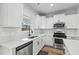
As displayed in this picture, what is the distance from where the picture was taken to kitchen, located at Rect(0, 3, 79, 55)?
1742 millimetres

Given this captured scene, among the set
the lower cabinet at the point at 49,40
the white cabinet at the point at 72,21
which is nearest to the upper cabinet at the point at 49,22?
the lower cabinet at the point at 49,40

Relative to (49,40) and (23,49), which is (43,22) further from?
(23,49)

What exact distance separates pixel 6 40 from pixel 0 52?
1.19ft

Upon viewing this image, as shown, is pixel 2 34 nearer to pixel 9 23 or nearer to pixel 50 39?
pixel 9 23

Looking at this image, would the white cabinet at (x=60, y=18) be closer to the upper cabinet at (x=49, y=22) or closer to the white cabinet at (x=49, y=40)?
the upper cabinet at (x=49, y=22)

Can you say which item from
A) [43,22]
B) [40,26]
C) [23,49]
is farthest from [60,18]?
[23,49]

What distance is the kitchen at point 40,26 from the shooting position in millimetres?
1742

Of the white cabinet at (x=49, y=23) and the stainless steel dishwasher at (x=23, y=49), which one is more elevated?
the white cabinet at (x=49, y=23)

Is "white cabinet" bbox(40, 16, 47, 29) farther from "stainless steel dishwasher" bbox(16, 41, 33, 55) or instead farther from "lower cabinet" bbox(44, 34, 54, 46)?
"stainless steel dishwasher" bbox(16, 41, 33, 55)

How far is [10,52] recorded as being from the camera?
1.33 metres

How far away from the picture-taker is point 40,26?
182 inches

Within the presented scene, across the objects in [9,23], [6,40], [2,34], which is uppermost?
[9,23]

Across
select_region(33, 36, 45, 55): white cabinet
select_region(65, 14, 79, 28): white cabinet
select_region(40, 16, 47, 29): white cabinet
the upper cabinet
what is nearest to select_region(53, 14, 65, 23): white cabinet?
select_region(65, 14, 79, 28): white cabinet
